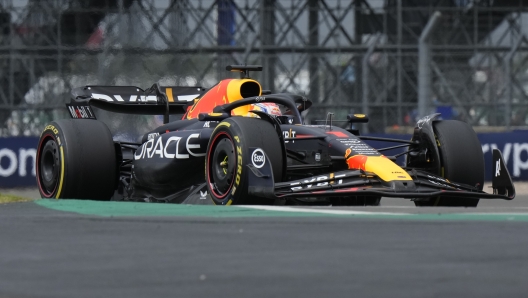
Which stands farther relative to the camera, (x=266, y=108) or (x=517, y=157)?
(x=517, y=157)

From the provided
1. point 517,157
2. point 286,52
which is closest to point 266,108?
point 517,157

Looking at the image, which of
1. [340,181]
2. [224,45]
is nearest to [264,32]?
[224,45]

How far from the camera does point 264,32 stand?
21.5 m

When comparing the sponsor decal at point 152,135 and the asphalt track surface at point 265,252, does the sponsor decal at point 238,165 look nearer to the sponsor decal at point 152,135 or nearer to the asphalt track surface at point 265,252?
the asphalt track surface at point 265,252

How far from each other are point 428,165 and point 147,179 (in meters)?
2.31

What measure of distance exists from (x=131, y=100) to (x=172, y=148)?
1.79m

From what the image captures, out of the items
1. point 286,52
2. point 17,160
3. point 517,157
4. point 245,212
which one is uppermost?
point 286,52

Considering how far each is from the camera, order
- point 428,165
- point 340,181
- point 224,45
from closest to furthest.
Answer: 1. point 340,181
2. point 428,165
3. point 224,45

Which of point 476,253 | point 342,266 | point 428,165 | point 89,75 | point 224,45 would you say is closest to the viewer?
point 342,266

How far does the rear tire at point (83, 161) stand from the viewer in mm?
9336

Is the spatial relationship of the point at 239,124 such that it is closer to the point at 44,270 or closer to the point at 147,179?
the point at 147,179

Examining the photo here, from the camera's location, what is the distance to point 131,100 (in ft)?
35.5

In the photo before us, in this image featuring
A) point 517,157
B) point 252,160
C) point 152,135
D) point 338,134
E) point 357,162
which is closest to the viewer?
point 252,160

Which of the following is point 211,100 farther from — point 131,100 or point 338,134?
point 338,134
